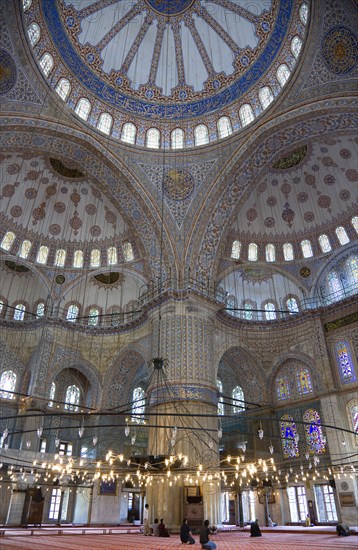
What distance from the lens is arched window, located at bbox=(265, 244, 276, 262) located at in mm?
18219

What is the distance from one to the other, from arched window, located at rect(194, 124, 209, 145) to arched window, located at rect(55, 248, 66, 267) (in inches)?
295

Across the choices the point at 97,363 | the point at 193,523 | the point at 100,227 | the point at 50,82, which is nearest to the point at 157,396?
the point at 193,523

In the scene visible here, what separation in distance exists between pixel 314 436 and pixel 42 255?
1330cm

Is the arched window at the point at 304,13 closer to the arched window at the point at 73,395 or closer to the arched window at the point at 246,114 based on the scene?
the arched window at the point at 246,114

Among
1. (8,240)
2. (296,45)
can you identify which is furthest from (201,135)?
(8,240)

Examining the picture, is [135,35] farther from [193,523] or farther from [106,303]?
[193,523]

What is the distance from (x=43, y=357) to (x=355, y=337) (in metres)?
12.1

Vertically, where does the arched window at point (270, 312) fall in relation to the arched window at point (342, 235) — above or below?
below

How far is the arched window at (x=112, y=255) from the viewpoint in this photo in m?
18.1

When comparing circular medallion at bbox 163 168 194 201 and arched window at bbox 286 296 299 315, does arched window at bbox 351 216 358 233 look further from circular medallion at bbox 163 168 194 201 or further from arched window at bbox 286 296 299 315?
circular medallion at bbox 163 168 194 201

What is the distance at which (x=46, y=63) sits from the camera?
47.0ft

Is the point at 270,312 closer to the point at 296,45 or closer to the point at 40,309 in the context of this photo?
the point at 40,309

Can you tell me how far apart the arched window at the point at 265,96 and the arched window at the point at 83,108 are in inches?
261

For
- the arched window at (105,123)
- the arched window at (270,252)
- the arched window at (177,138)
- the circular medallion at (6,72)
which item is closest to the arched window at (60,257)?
the arched window at (105,123)
